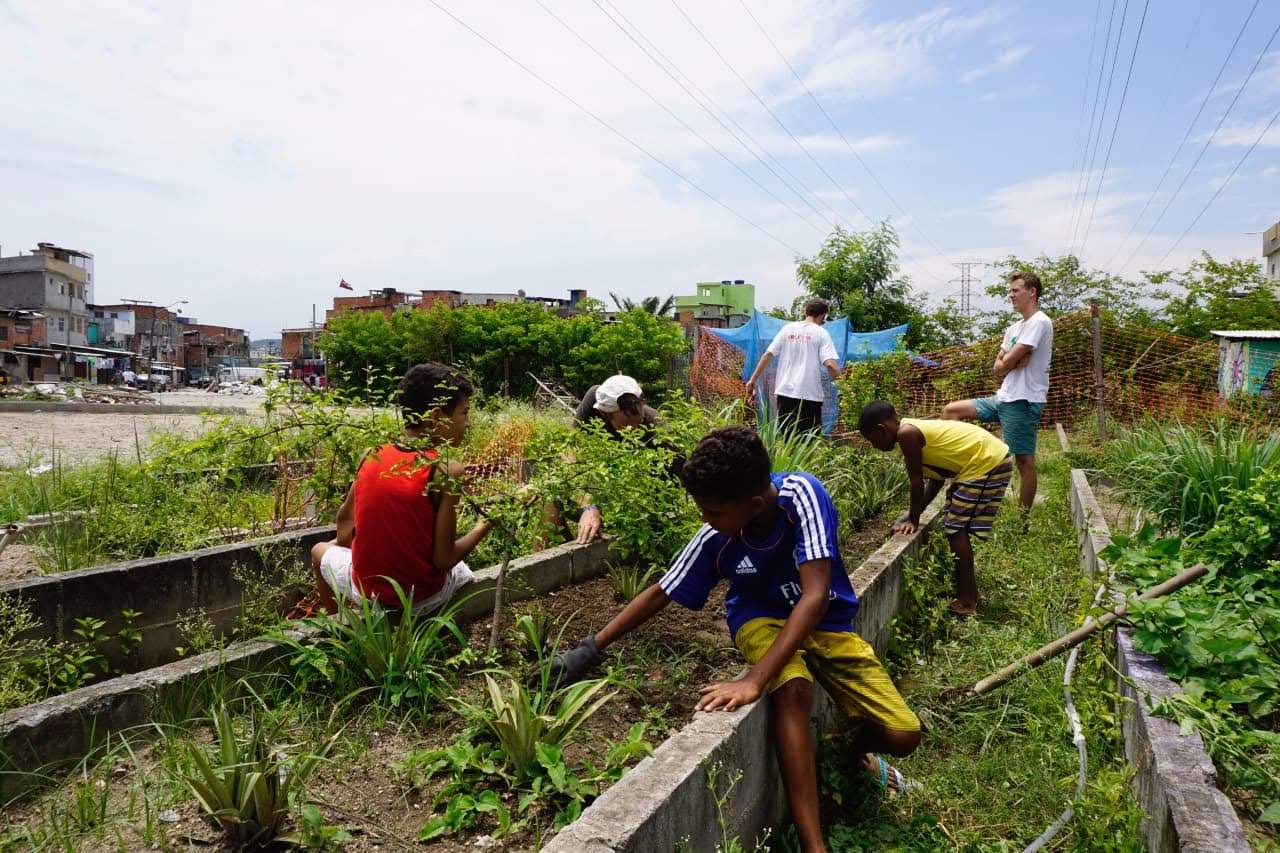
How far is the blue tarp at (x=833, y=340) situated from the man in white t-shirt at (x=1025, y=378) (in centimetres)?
249

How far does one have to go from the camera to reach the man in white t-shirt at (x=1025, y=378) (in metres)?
6.46

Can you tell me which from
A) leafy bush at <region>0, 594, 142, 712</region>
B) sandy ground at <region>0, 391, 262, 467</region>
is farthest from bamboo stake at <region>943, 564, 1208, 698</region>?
sandy ground at <region>0, 391, 262, 467</region>

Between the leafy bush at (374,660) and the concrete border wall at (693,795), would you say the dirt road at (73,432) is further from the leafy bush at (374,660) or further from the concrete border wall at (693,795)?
the concrete border wall at (693,795)

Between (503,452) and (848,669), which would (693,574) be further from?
(503,452)

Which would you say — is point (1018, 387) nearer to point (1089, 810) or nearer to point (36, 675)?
point (1089, 810)

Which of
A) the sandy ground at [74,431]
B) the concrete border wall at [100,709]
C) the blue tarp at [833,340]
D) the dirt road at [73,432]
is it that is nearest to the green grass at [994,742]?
the concrete border wall at [100,709]

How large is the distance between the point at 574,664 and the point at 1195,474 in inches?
160

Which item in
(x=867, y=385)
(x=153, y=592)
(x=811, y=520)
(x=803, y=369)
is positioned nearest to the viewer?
(x=811, y=520)

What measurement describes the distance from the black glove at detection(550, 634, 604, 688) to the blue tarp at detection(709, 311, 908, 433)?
5.60 m

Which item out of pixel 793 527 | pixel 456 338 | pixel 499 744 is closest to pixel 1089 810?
pixel 793 527

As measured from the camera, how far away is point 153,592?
4176 mm

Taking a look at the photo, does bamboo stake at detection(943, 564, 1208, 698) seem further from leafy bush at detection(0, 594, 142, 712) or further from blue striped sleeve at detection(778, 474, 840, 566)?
leafy bush at detection(0, 594, 142, 712)

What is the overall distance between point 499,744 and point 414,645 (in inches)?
26.5

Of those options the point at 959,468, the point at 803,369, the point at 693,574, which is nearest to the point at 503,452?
the point at 803,369
